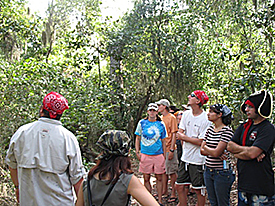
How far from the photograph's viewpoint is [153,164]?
5.92 metres

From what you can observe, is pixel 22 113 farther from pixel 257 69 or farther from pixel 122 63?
pixel 257 69

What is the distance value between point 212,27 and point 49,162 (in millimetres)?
8139

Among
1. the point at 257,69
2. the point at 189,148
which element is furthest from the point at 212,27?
the point at 189,148

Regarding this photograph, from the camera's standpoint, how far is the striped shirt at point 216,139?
421 cm

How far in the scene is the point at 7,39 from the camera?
10.6 m

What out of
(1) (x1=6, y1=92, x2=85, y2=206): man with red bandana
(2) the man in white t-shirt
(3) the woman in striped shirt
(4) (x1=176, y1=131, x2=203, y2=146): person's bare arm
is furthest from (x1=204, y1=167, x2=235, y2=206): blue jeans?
(1) (x1=6, y1=92, x2=85, y2=206): man with red bandana

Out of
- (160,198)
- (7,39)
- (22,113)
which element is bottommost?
(160,198)

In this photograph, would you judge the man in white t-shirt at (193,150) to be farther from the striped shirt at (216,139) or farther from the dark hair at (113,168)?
the dark hair at (113,168)

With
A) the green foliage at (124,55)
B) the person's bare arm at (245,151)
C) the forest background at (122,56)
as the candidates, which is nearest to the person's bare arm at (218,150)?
the person's bare arm at (245,151)

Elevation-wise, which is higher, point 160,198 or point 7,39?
point 7,39

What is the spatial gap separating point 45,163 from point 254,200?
2215 millimetres

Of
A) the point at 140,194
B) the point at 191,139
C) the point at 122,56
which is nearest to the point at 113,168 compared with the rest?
the point at 140,194

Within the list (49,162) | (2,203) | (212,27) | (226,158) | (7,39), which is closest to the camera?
(49,162)

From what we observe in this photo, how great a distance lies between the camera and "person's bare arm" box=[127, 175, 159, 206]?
7.27 feet
